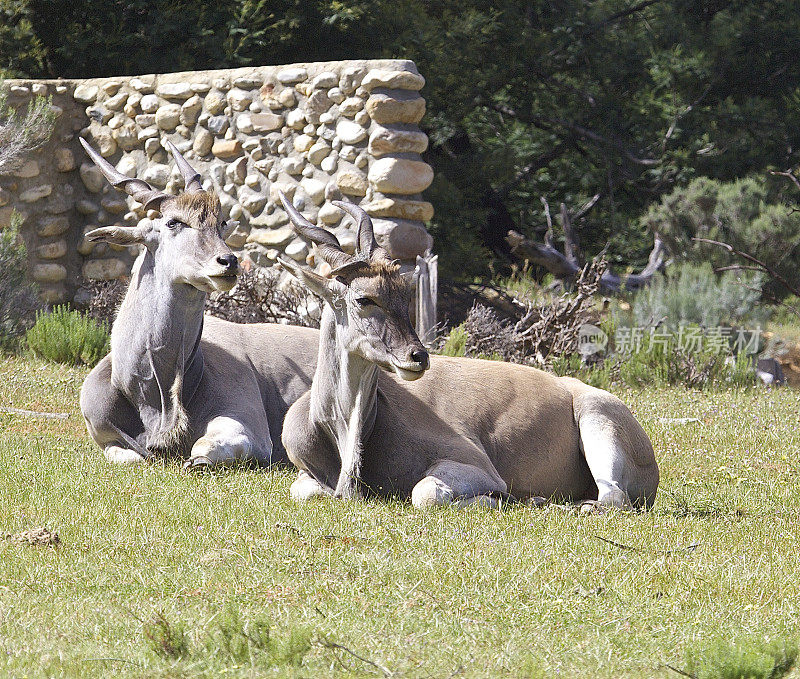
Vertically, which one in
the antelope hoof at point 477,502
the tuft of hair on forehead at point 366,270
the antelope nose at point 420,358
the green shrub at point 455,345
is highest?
the tuft of hair on forehead at point 366,270

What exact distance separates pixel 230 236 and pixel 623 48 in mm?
10817

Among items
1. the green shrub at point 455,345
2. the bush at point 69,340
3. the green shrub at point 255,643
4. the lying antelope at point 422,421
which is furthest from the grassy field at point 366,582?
the green shrub at point 455,345

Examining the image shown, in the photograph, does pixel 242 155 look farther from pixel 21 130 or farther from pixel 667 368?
pixel 667 368

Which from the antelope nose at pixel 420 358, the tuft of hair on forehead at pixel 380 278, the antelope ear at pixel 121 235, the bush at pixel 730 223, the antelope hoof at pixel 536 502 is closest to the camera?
the antelope nose at pixel 420 358

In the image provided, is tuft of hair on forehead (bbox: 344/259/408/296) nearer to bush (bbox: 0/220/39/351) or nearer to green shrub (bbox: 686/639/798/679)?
green shrub (bbox: 686/639/798/679)

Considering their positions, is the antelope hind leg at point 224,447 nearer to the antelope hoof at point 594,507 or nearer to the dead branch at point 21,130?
the antelope hoof at point 594,507

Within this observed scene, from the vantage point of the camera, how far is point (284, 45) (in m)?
13.9

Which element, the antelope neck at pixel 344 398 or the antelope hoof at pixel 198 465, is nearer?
the antelope neck at pixel 344 398

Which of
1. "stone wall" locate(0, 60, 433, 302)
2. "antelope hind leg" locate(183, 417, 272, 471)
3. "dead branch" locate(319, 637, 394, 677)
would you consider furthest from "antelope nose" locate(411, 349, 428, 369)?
"stone wall" locate(0, 60, 433, 302)

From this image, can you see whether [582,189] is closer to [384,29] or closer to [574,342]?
[384,29]

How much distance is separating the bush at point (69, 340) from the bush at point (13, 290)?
585 mm

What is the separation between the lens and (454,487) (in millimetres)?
5078

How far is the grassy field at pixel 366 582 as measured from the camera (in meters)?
3.23

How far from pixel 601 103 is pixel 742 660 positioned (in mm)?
17149
